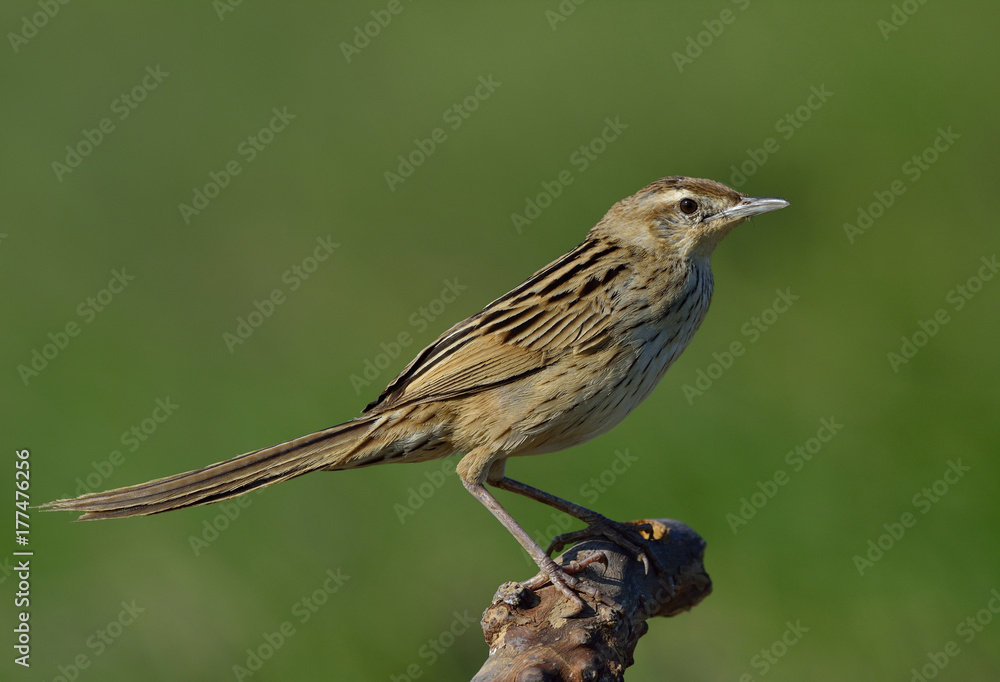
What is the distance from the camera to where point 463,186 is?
1445 cm

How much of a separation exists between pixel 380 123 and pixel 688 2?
440cm

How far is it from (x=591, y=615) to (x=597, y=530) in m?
0.94

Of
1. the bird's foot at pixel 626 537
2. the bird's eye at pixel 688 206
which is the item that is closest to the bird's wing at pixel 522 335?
the bird's eye at pixel 688 206

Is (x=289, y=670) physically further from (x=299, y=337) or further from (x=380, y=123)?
(x=380, y=123)

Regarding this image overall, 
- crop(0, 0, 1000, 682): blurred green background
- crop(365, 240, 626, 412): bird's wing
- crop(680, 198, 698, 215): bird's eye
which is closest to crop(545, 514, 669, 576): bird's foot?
crop(365, 240, 626, 412): bird's wing

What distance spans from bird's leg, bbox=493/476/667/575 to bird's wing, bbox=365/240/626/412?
76 cm

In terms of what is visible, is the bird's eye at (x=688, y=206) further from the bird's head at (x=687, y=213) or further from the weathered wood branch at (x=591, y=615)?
the weathered wood branch at (x=591, y=615)

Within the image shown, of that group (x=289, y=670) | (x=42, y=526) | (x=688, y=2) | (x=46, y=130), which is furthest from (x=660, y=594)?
(x=46, y=130)

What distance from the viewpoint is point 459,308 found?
12.9 meters

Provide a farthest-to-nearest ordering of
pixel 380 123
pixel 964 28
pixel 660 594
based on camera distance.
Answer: pixel 380 123 < pixel 964 28 < pixel 660 594

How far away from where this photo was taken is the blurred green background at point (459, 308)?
9156 mm

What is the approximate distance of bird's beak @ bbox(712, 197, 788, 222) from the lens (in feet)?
19.3

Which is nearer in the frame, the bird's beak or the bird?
the bird

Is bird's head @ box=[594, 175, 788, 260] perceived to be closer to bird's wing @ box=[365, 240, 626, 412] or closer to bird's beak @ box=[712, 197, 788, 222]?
bird's beak @ box=[712, 197, 788, 222]
